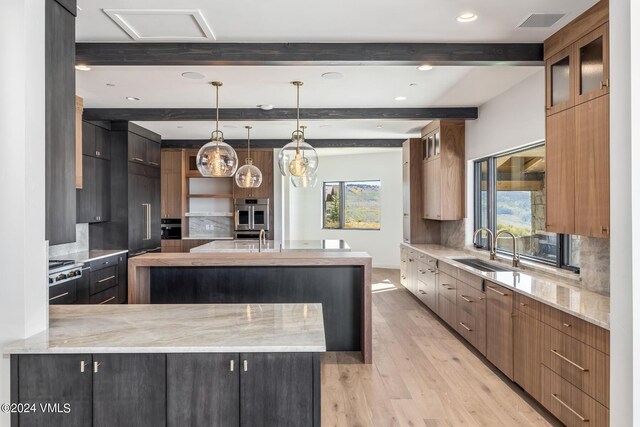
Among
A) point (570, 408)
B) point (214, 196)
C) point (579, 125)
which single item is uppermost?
point (579, 125)

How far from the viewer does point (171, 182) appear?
835 cm

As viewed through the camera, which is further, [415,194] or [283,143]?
[283,143]

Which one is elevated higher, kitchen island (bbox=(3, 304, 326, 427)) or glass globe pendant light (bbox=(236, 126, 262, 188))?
glass globe pendant light (bbox=(236, 126, 262, 188))

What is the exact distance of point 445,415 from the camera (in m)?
2.90

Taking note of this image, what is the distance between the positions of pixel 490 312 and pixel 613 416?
187 centimetres

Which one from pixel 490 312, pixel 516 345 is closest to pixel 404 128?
pixel 490 312

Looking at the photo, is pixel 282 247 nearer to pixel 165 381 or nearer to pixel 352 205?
pixel 165 381

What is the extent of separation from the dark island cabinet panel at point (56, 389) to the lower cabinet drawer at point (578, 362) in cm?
260

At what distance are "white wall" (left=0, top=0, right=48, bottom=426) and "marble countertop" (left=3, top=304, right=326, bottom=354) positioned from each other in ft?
0.56

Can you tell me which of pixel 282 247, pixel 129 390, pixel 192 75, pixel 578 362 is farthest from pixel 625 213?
pixel 282 247

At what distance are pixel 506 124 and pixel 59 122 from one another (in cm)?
429

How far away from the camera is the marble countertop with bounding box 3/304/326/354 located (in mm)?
1827

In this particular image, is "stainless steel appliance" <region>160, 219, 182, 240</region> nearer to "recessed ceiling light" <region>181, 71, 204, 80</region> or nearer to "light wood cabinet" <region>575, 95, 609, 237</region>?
"recessed ceiling light" <region>181, 71, 204, 80</region>

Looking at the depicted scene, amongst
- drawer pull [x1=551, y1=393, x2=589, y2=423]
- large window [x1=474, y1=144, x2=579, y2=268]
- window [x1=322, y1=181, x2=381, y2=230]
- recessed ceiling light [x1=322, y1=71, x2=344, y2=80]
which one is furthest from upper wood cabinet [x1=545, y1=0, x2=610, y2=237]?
window [x1=322, y1=181, x2=381, y2=230]
